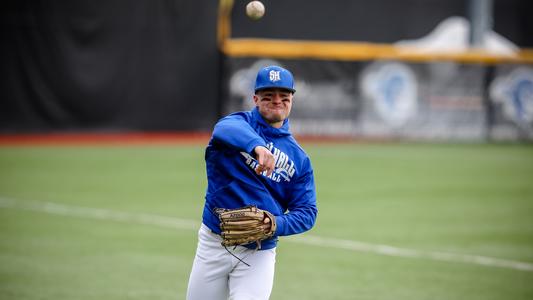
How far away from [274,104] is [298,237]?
19.7 feet

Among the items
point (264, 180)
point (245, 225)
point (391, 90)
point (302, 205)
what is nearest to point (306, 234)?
point (302, 205)

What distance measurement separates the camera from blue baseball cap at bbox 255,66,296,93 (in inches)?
185

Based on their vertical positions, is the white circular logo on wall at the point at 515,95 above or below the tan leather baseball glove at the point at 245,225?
below

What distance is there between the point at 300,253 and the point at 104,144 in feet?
44.2

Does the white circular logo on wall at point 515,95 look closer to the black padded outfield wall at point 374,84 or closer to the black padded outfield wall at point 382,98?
the black padded outfield wall at point 374,84

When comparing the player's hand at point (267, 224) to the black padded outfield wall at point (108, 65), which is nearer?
the player's hand at point (267, 224)

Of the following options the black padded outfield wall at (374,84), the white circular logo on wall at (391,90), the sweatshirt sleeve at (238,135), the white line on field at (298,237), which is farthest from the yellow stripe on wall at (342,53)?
the sweatshirt sleeve at (238,135)

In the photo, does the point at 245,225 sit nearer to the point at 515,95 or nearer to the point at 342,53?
the point at 342,53

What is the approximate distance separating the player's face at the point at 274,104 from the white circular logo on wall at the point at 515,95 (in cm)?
2148

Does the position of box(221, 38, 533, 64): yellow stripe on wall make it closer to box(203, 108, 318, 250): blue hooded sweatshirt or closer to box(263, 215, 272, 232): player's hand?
box(203, 108, 318, 250): blue hooded sweatshirt

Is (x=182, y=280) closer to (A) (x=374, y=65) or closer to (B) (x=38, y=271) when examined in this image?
(B) (x=38, y=271)

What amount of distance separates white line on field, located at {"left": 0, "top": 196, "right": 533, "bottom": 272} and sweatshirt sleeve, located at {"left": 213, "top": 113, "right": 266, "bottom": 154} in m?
5.38

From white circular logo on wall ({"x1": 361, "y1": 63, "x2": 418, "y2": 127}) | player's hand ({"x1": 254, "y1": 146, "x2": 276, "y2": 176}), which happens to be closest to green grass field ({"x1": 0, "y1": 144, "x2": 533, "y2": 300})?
player's hand ({"x1": 254, "y1": 146, "x2": 276, "y2": 176})

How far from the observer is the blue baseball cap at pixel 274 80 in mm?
4707
